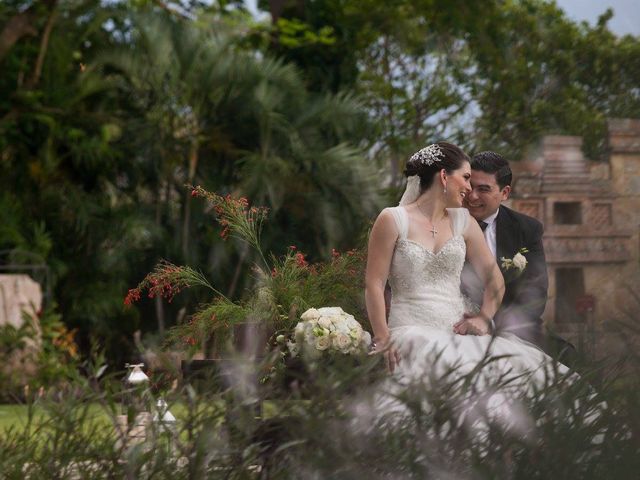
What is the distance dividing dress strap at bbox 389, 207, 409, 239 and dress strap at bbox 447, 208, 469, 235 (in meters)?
0.25

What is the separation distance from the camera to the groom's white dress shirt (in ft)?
18.0

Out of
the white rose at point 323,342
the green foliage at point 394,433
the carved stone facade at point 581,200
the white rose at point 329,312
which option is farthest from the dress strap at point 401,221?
the carved stone facade at point 581,200

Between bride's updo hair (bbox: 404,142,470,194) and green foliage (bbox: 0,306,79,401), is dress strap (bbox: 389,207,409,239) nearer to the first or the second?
bride's updo hair (bbox: 404,142,470,194)

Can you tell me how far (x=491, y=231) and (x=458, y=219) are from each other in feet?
2.11

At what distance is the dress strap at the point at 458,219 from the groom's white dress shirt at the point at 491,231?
0.56 metres

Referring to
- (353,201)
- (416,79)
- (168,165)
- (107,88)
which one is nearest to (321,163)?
(353,201)

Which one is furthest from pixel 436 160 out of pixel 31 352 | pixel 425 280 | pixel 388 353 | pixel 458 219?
pixel 31 352

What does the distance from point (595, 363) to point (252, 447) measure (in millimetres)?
585

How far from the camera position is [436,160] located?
4695 millimetres

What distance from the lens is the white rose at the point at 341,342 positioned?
15.0 ft

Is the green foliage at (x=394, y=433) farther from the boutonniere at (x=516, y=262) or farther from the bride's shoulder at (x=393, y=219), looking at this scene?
the boutonniere at (x=516, y=262)

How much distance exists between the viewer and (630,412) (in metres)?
1.49

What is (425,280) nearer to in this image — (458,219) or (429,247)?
(429,247)

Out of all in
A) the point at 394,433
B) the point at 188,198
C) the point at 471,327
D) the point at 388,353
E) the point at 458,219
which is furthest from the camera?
the point at 188,198
